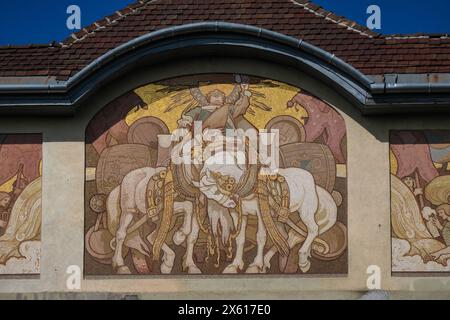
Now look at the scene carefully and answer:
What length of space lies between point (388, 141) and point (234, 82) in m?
2.10

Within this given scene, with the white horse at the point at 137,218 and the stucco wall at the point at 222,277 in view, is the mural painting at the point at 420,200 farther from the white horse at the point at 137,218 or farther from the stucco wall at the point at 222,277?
the white horse at the point at 137,218

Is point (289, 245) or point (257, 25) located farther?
point (257, 25)

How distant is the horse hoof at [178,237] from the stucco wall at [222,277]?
1.45ft

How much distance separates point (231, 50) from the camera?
13.0 m

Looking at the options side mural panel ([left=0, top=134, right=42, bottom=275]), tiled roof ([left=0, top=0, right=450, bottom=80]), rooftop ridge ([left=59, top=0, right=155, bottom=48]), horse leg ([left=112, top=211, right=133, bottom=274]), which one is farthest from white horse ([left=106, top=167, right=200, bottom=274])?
rooftop ridge ([left=59, top=0, right=155, bottom=48])

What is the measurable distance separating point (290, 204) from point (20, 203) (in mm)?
3404

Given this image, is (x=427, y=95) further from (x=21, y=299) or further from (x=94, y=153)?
(x=21, y=299)

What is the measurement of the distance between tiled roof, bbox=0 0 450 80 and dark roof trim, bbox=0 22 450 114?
0.30 m

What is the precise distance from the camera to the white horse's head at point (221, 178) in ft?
42.1

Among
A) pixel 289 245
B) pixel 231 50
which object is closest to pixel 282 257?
pixel 289 245

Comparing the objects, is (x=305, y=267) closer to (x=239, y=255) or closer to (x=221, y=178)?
(x=239, y=255)

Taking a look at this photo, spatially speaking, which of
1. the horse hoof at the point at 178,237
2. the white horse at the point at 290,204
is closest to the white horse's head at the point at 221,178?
the white horse at the point at 290,204

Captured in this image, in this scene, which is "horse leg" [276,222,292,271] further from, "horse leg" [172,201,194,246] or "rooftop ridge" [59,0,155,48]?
"rooftop ridge" [59,0,155,48]
